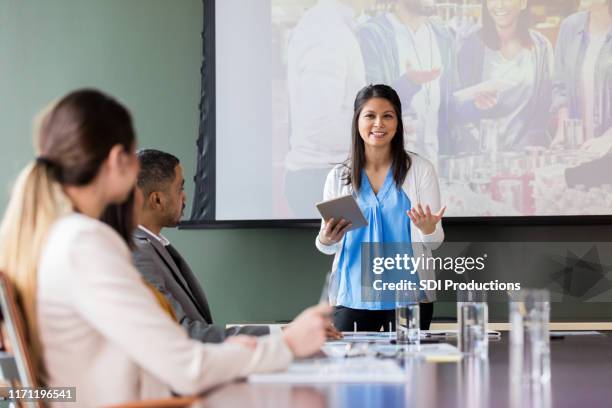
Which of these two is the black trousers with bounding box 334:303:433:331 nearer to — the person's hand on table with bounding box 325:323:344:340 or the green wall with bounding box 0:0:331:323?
the person's hand on table with bounding box 325:323:344:340

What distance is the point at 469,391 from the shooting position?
1.66m

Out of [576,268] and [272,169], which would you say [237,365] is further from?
[576,268]

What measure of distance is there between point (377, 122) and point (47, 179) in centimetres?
206

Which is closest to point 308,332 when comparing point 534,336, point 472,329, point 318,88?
point 534,336

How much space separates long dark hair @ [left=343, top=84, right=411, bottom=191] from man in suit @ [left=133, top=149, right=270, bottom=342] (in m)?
0.91

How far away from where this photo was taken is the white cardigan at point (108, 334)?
148 centimetres

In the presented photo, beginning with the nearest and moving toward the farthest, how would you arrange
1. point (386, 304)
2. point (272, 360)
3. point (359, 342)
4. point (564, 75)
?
1. point (272, 360)
2. point (359, 342)
3. point (386, 304)
4. point (564, 75)

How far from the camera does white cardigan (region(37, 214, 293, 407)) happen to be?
4.84 ft

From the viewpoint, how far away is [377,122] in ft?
11.5

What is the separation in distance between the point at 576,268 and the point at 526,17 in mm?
1322

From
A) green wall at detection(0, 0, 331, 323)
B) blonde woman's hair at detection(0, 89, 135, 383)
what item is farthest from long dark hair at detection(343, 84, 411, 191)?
blonde woman's hair at detection(0, 89, 135, 383)

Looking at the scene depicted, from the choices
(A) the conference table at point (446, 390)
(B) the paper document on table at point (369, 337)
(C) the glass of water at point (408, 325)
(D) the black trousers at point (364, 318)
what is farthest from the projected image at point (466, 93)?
(A) the conference table at point (446, 390)

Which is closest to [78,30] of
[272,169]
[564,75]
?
[272,169]

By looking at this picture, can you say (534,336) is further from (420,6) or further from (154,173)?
(420,6)
